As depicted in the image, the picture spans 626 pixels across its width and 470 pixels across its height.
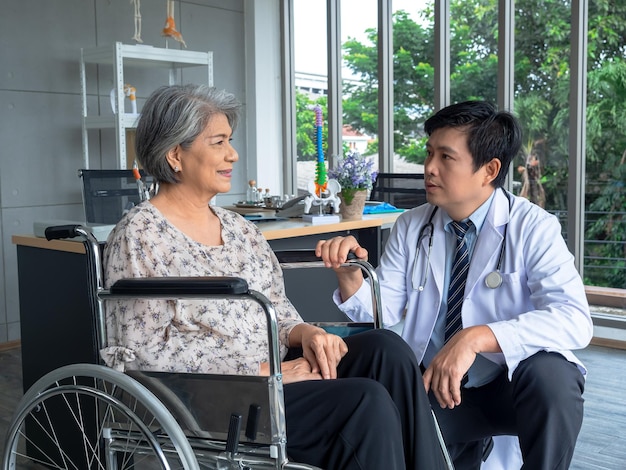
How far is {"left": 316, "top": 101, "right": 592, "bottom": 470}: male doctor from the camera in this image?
1.55 metres

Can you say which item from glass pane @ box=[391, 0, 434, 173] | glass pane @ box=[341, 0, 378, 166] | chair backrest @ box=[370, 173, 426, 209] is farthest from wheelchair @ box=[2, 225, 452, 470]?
glass pane @ box=[341, 0, 378, 166]

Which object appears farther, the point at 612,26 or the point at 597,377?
the point at 612,26

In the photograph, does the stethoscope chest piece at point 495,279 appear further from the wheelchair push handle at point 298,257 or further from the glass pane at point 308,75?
the glass pane at point 308,75

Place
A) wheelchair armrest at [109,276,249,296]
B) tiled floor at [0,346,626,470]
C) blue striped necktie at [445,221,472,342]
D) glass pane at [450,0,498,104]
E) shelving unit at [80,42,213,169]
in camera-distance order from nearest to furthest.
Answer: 1. wheelchair armrest at [109,276,249,296]
2. blue striped necktie at [445,221,472,342]
3. tiled floor at [0,346,626,470]
4. shelving unit at [80,42,213,169]
5. glass pane at [450,0,498,104]

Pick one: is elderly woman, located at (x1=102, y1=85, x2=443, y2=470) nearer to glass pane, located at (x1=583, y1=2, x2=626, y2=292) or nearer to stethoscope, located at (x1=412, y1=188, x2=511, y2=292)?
stethoscope, located at (x1=412, y1=188, x2=511, y2=292)

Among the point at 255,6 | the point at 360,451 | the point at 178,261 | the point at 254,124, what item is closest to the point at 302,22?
the point at 255,6

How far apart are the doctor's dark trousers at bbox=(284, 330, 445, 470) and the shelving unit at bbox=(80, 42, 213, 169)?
117 inches

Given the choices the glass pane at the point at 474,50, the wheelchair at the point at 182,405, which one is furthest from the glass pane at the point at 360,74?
the wheelchair at the point at 182,405

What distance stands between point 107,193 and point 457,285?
215 centimetres

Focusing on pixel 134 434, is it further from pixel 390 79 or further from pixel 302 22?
pixel 302 22

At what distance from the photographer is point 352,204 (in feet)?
10.4

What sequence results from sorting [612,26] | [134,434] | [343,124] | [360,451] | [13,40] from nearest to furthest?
[360,451], [134,434], [612,26], [13,40], [343,124]

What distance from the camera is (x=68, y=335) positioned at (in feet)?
7.67

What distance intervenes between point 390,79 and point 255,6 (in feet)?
4.11
